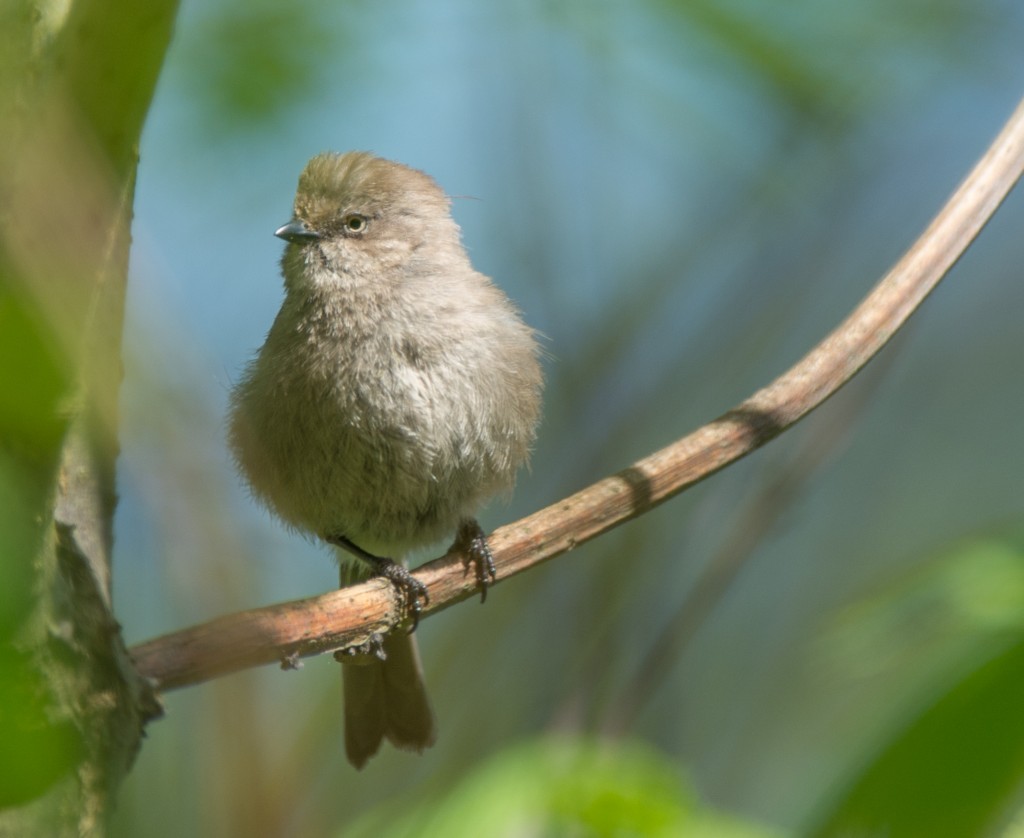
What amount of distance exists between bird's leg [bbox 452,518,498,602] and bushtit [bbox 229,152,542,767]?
0.01m

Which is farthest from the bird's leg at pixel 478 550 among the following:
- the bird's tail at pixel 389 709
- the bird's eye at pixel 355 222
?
the bird's eye at pixel 355 222

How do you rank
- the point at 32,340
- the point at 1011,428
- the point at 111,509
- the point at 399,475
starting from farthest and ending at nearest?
the point at 1011,428
the point at 399,475
the point at 111,509
the point at 32,340

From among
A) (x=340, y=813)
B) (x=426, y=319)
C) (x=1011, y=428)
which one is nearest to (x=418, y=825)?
(x=426, y=319)

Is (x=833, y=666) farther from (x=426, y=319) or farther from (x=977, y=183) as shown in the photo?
(x=426, y=319)

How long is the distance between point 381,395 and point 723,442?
1.44 meters

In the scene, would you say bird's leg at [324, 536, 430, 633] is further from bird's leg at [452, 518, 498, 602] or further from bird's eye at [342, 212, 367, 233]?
bird's eye at [342, 212, 367, 233]

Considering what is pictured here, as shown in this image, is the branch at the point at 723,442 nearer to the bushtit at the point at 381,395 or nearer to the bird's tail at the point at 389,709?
the bushtit at the point at 381,395

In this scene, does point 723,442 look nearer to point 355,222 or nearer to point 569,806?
point 569,806

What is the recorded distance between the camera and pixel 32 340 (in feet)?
2.25

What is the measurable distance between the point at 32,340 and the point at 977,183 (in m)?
2.16

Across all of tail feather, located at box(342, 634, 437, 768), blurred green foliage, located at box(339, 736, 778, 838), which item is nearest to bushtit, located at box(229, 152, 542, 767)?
tail feather, located at box(342, 634, 437, 768)

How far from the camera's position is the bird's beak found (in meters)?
4.13

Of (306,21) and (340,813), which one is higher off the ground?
(306,21)

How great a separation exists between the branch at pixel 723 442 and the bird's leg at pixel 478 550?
0.12m
